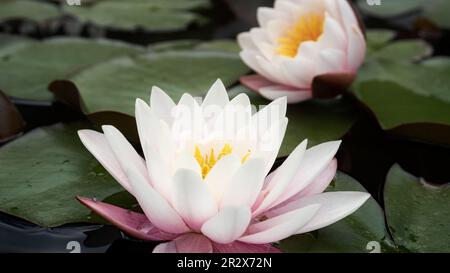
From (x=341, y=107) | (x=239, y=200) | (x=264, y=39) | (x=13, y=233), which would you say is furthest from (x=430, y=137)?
(x=13, y=233)

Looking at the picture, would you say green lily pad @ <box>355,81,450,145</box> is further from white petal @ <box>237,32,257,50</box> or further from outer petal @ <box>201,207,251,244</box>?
outer petal @ <box>201,207,251,244</box>

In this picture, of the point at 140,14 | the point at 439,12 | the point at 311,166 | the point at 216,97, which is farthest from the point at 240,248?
the point at 439,12

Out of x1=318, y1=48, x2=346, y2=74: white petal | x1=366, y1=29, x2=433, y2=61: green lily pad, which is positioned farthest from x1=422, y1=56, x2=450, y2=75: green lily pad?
x1=318, y1=48, x2=346, y2=74: white petal

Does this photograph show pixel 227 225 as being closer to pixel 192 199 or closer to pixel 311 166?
pixel 192 199

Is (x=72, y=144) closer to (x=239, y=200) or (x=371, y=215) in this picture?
(x=239, y=200)
